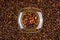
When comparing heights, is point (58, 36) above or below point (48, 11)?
below

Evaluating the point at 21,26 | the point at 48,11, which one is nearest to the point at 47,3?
the point at 48,11

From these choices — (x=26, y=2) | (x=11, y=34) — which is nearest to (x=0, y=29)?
(x=11, y=34)

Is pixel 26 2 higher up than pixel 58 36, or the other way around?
pixel 26 2

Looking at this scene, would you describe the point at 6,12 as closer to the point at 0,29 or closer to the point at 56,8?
the point at 0,29

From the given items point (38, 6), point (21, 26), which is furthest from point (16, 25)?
point (38, 6)

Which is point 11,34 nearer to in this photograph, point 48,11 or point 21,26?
point 21,26
